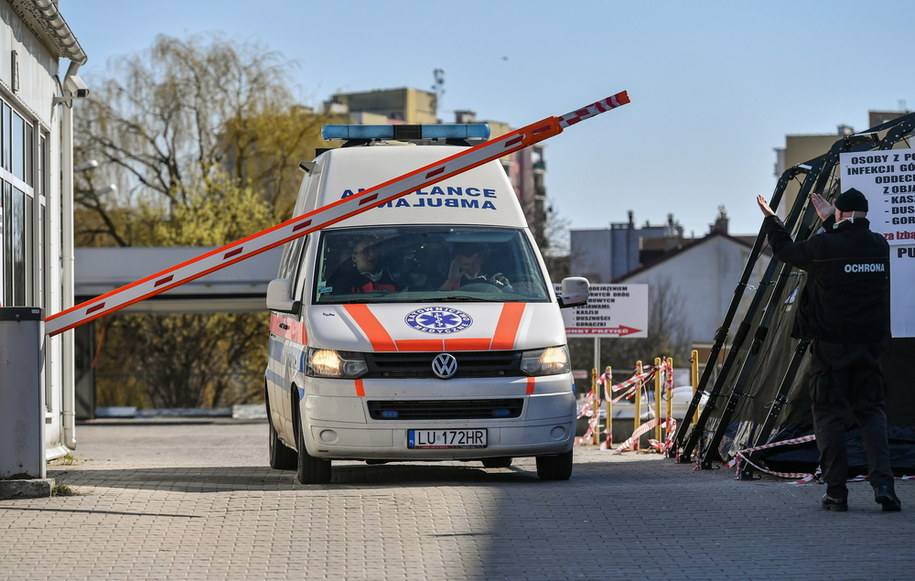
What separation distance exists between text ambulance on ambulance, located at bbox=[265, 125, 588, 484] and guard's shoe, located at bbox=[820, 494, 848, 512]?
2.51 meters

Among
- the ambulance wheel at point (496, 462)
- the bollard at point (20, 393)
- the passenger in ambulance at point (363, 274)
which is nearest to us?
the bollard at point (20, 393)

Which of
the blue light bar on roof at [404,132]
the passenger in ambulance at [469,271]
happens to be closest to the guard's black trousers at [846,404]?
the passenger in ambulance at [469,271]

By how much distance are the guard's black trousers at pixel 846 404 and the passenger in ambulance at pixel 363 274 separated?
12.3 ft

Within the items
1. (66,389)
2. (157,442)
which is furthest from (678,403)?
(66,389)

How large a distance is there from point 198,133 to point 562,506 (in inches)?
1550

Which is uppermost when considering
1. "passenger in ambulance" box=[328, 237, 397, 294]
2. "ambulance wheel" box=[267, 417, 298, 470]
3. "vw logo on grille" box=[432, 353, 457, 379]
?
"passenger in ambulance" box=[328, 237, 397, 294]

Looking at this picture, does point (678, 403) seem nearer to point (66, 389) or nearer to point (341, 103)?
point (66, 389)

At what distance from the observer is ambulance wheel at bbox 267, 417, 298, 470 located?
44.4 feet

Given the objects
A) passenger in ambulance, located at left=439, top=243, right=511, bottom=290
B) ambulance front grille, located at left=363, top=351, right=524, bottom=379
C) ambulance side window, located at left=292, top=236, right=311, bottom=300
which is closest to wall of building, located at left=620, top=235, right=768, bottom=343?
ambulance side window, located at left=292, top=236, right=311, bottom=300

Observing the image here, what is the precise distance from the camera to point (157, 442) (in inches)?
1064

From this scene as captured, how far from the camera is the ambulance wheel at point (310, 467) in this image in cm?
1123

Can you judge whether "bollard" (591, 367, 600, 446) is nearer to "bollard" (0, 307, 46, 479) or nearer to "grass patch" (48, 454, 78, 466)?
"grass patch" (48, 454, 78, 466)

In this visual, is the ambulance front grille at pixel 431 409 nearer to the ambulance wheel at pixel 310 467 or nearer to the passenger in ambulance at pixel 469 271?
the ambulance wheel at pixel 310 467

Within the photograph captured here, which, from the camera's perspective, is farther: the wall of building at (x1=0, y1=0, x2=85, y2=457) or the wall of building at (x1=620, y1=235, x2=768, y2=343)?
the wall of building at (x1=620, y1=235, x2=768, y2=343)
